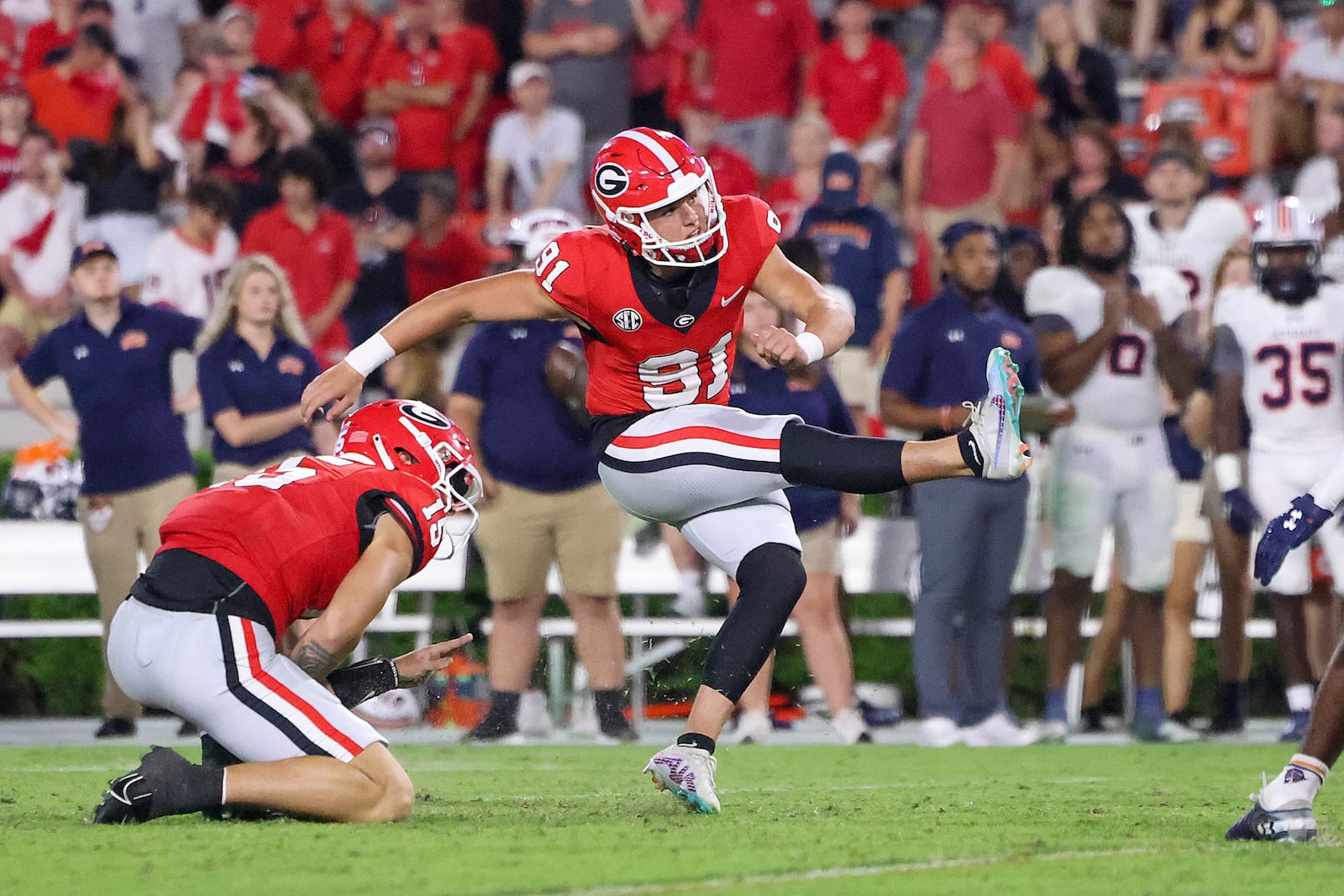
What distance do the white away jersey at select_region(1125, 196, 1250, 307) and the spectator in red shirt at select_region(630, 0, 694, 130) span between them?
13.1 ft

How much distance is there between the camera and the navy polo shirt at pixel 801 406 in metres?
8.96

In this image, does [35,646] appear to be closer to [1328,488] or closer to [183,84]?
[183,84]

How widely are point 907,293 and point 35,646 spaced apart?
5.58 metres

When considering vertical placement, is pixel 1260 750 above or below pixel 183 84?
below

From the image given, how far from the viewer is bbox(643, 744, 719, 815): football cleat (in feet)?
18.8

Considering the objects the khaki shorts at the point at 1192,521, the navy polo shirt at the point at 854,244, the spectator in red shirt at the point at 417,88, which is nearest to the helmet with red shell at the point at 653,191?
the khaki shorts at the point at 1192,521

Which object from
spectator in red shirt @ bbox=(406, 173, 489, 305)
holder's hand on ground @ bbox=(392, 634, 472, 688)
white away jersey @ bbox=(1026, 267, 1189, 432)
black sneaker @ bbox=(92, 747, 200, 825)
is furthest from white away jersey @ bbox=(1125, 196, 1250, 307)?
black sneaker @ bbox=(92, 747, 200, 825)

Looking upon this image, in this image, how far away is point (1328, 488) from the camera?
5.17m

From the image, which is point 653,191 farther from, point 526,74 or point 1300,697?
point 526,74

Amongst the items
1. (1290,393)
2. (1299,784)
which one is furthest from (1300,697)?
(1299,784)

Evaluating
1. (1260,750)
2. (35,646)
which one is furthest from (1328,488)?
(35,646)

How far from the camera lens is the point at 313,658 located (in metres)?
5.45

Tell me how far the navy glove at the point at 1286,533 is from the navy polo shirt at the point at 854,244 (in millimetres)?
5916

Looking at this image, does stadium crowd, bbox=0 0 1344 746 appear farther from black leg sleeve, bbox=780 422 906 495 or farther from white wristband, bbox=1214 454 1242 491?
black leg sleeve, bbox=780 422 906 495
